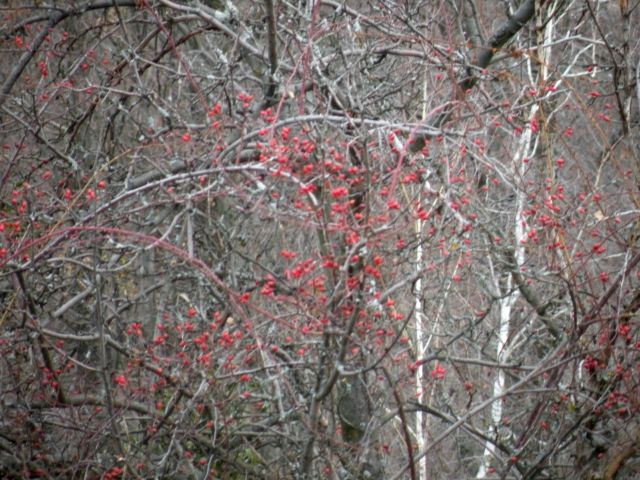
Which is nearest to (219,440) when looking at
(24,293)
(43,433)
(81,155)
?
(43,433)

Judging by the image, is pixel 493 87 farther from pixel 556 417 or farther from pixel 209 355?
pixel 209 355

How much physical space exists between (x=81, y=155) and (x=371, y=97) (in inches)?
97.8

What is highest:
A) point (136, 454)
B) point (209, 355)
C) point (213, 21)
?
point (213, 21)

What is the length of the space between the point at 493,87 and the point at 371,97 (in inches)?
191

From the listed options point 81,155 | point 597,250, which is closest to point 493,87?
point 81,155

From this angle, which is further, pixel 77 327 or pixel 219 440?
pixel 77 327

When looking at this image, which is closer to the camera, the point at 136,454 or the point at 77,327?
the point at 136,454

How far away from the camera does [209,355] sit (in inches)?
169

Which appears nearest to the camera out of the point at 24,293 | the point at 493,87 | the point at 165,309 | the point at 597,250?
the point at 24,293

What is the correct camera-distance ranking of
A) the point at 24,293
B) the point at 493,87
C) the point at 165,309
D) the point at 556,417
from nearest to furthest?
the point at 24,293 < the point at 556,417 < the point at 165,309 < the point at 493,87

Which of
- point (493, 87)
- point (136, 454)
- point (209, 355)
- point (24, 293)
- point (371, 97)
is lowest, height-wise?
point (136, 454)

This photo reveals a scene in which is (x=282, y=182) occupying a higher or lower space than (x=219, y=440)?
higher

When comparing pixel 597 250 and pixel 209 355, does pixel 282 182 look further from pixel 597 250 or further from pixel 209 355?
pixel 597 250

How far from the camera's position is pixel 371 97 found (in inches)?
201
